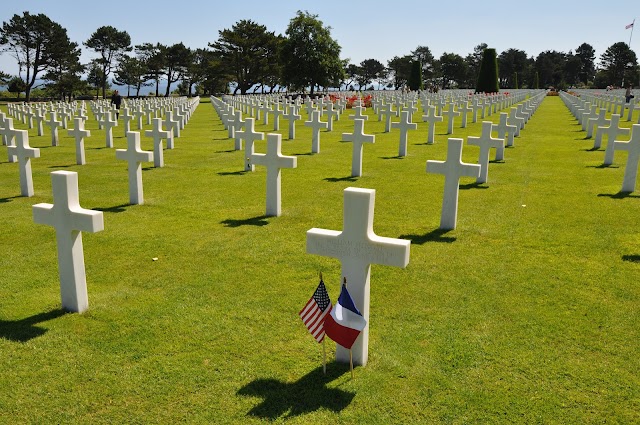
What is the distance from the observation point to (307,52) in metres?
49.0

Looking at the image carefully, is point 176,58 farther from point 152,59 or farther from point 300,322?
point 300,322

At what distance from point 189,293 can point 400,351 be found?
212 cm

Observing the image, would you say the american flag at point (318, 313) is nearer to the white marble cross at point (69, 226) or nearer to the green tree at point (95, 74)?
the white marble cross at point (69, 226)

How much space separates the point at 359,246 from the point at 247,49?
65.7m

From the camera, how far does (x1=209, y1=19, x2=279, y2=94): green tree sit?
212 feet

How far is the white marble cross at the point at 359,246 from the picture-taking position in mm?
3400

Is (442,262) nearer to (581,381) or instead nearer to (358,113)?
(581,381)

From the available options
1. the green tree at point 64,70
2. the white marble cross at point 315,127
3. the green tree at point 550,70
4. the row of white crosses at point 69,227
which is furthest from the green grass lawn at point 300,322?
the green tree at point 550,70

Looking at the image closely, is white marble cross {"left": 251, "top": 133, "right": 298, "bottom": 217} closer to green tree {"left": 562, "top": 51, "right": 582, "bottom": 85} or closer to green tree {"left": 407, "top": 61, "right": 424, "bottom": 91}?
green tree {"left": 407, "top": 61, "right": 424, "bottom": 91}

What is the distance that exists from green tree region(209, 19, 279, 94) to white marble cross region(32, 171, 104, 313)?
207 feet

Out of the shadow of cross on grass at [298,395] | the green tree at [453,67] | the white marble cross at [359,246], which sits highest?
the green tree at [453,67]

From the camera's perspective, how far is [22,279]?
5336 mm

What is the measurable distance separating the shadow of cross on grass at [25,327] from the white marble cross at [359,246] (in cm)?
236

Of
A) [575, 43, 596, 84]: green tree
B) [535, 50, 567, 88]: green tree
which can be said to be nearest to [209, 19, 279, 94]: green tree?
[535, 50, 567, 88]: green tree
